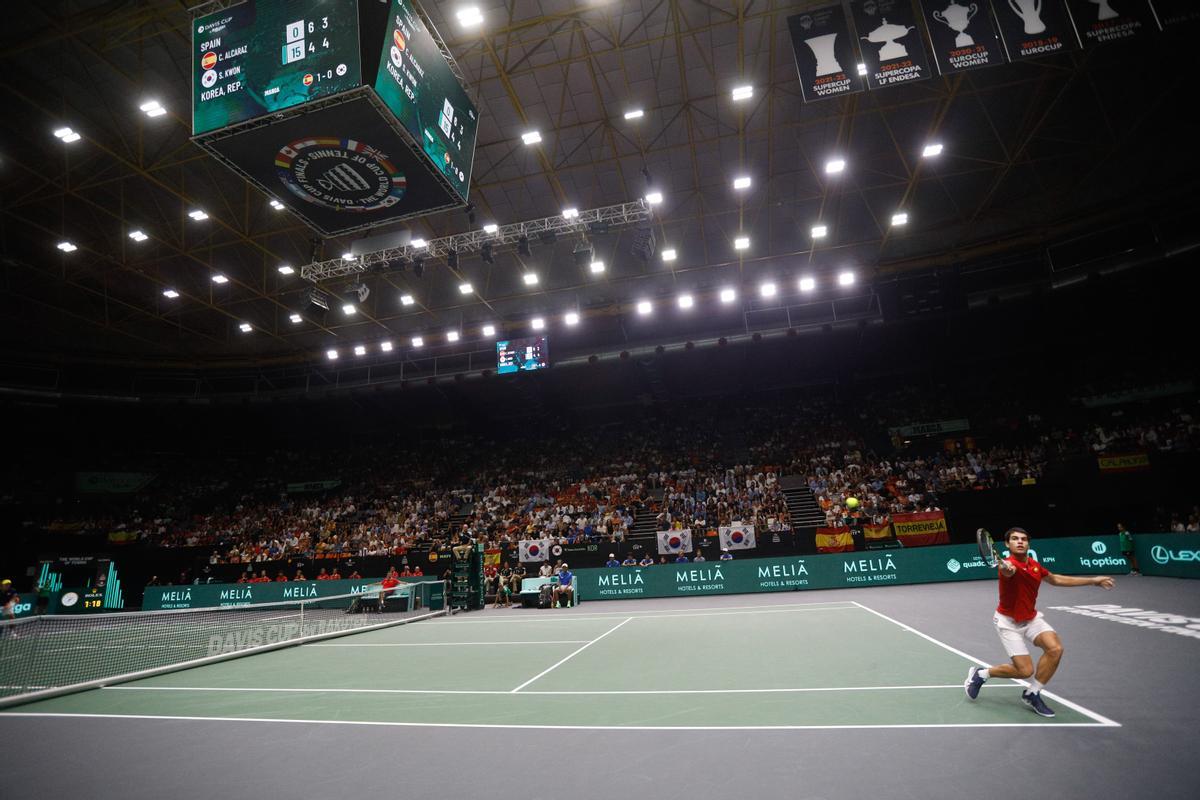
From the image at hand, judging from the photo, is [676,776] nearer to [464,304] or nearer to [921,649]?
[921,649]

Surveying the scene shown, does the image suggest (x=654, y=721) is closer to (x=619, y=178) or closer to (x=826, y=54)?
(x=826, y=54)

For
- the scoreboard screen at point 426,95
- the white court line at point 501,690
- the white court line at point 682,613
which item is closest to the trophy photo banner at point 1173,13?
the white court line at point 501,690

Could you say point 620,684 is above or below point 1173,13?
below

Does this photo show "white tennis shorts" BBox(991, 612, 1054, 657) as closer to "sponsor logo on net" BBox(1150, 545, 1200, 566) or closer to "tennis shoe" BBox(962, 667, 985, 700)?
"tennis shoe" BBox(962, 667, 985, 700)

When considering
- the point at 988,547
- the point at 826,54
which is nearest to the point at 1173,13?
the point at 826,54

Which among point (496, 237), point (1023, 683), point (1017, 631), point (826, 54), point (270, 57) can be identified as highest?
point (496, 237)

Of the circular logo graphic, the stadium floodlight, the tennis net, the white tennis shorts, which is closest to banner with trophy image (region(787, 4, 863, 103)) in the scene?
the stadium floodlight

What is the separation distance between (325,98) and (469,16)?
677 centimetres

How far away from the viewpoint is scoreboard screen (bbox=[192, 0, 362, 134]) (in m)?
8.39

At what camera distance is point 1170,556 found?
15.0 metres

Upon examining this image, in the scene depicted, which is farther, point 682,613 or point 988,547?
point 682,613

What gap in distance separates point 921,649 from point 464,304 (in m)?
24.8

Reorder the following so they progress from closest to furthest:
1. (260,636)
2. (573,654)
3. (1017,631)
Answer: (1017,631), (573,654), (260,636)

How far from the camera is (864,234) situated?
79.0ft
